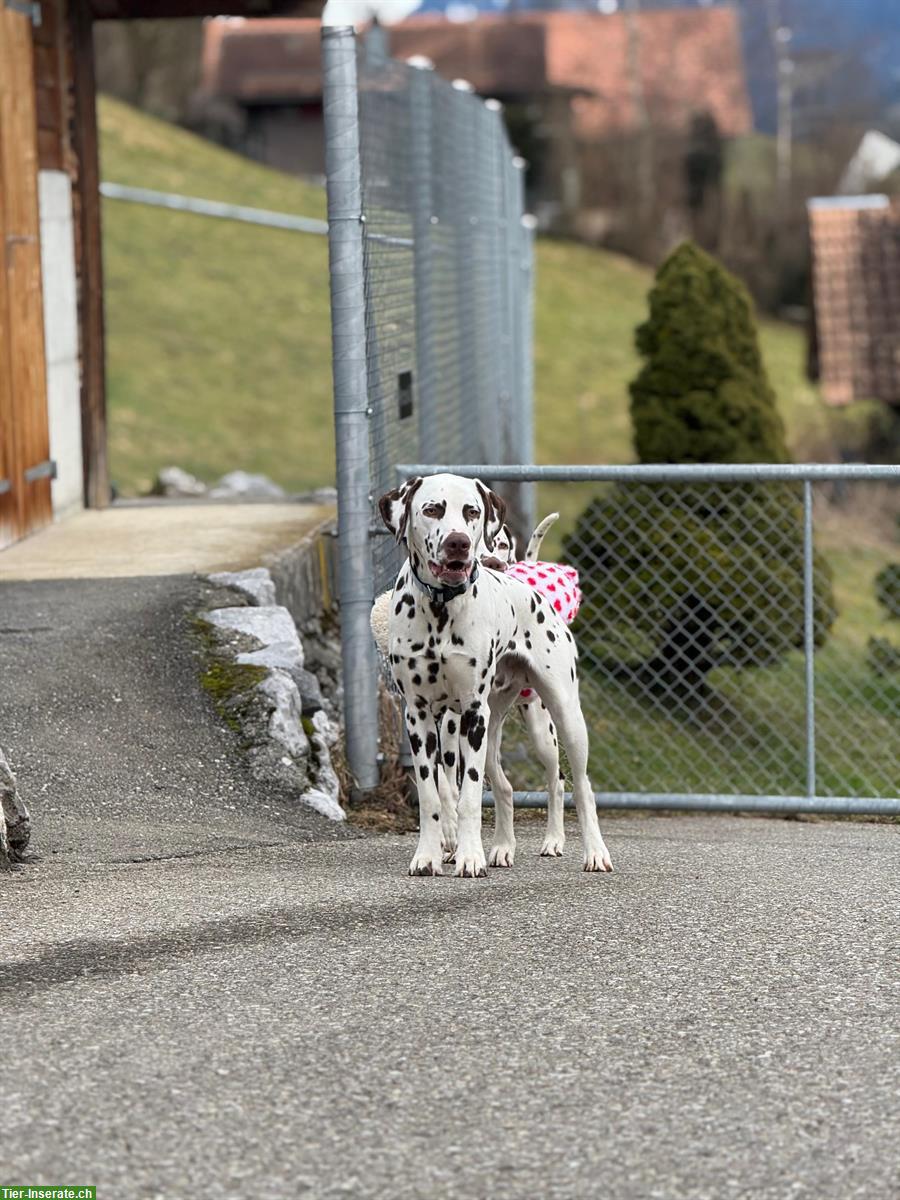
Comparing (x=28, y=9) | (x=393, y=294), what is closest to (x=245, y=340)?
(x=28, y=9)

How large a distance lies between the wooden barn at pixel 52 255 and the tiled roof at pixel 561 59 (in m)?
42.9

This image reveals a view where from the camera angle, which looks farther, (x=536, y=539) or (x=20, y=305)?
(x=20, y=305)

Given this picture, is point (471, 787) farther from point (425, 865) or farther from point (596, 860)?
point (596, 860)

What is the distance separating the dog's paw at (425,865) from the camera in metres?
6.02

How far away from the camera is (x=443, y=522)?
5.56 metres

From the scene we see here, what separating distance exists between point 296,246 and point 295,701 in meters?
30.3

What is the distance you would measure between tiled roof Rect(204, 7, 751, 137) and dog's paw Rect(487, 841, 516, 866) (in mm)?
49041

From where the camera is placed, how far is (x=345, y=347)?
7.38m

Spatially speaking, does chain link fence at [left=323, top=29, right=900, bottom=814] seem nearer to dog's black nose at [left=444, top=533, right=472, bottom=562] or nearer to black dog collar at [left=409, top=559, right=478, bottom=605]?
black dog collar at [left=409, top=559, right=478, bottom=605]

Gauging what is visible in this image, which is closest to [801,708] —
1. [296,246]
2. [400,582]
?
[400,582]

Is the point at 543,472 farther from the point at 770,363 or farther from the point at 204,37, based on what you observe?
the point at 204,37

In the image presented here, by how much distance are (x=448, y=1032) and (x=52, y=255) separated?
25.1ft

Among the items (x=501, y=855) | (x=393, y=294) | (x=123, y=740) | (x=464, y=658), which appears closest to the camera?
(x=464, y=658)

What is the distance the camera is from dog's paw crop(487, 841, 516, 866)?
6340mm
